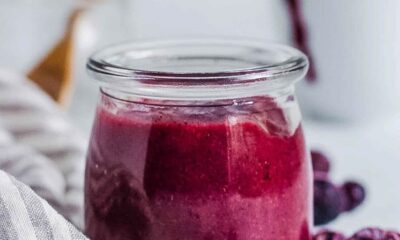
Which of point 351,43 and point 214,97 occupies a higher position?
point 214,97

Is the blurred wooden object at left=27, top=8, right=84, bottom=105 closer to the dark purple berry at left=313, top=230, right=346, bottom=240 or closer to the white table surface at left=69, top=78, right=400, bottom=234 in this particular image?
the white table surface at left=69, top=78, right=400, bottom=234

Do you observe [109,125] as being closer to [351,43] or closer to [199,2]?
[351,43]

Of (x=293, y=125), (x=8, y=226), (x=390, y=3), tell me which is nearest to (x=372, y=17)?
(x=390, y=3)

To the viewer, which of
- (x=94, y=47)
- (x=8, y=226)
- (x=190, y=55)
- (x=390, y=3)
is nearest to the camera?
(x=8, y=226)

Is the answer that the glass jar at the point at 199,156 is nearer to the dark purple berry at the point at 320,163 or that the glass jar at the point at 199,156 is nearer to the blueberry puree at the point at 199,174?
A: the blueberry puree at the point at 199,174

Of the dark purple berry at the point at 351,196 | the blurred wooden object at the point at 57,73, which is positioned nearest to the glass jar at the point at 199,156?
the dark purple berry at the point at 351,196

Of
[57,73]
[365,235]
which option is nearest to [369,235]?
[365,235]

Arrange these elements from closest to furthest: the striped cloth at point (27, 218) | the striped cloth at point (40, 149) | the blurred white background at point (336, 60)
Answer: the striped cloth at point (27, 218)
the striped cloth at point (40, 149)
the blurred white background at point (336, 60)

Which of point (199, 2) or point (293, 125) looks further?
point (199, 2)
